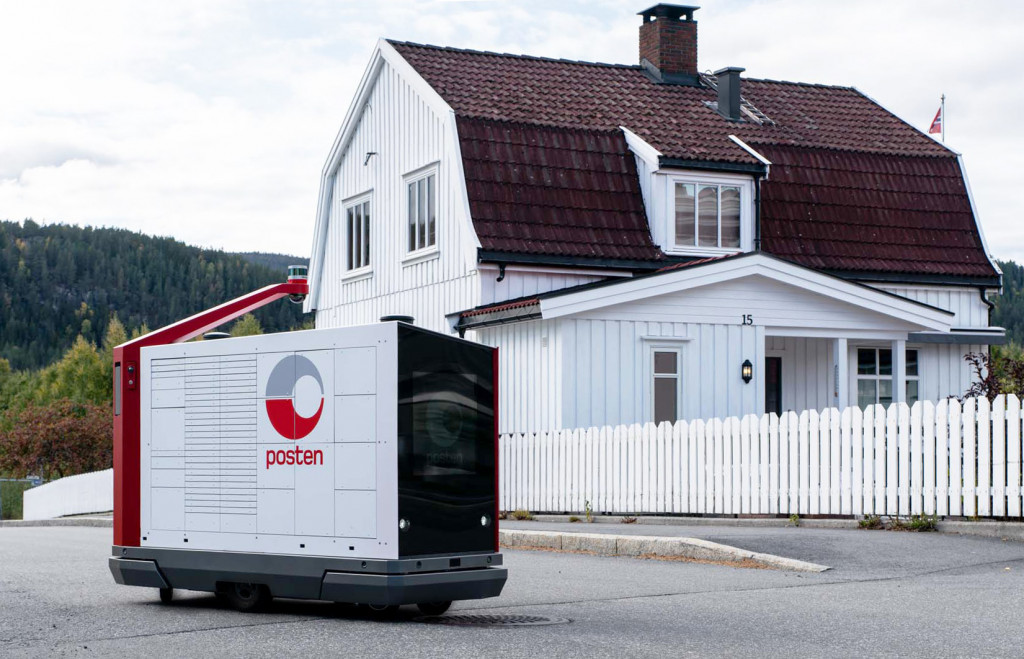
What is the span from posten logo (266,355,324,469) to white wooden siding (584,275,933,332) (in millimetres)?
12048

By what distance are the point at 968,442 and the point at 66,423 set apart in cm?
5369

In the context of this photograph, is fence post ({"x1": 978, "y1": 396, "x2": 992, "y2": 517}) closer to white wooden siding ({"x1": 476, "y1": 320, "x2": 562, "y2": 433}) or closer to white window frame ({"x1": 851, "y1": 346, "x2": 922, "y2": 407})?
white wooden siding ({"x1": 476, "y1": 320, "x2": 562, "y2": 433})

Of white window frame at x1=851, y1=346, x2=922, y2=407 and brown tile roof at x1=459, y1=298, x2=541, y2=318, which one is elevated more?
brown tile roof at x1=459, y1=298, x2=541, y2=318

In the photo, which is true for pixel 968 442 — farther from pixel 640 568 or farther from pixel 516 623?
pixel 516 623

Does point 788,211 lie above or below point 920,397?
above

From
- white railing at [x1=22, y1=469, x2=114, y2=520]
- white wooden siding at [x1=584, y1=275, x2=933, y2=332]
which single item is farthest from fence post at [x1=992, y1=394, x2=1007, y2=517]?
white railing at [x1=22, y1=469, x2=114, y2=520]

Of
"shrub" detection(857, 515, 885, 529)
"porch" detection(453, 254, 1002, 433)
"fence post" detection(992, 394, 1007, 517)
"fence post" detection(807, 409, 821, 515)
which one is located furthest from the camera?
"porch" detection(453, 254, 1002, 433)

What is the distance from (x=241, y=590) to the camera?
405 inches

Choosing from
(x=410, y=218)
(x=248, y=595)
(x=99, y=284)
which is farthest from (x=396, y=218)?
(x=99, y=284)

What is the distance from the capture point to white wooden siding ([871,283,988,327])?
27.4 m

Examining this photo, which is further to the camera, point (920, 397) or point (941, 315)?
point (920, 397)

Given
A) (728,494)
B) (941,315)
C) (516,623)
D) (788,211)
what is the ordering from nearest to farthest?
1. (516,623)
2. (728,494)
3. (941,315)
4. (788,211)

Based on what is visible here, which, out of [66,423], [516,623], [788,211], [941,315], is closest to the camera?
[516,623]

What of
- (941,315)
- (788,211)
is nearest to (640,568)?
(941,315)
